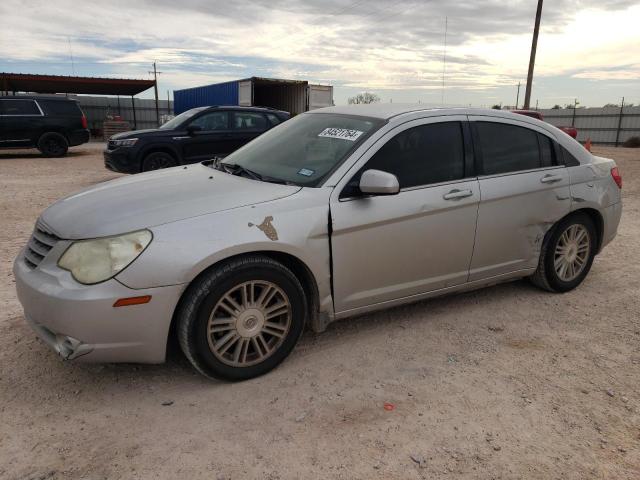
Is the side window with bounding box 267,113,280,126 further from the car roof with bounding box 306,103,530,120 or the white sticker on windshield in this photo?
the white sticker on windshield

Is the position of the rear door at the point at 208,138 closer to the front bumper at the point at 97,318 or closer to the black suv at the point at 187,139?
the black suv at the point at 187,139

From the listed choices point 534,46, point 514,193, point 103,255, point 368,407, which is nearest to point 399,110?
point 514,193

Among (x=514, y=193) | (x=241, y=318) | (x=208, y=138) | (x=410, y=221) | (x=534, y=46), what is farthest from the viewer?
(x=534, y=46)

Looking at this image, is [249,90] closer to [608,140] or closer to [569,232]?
[569,232]

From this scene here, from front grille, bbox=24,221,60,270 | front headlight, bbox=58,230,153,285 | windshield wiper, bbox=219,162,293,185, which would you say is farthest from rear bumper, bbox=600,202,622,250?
front grille, bbox=24,221,60,270

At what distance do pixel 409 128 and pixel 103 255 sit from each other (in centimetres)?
212

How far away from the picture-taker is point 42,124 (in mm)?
15602

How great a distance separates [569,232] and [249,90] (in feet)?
57.5

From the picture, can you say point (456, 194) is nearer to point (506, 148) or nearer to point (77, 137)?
point (506, 148)

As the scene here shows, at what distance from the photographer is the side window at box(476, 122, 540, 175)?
385cm

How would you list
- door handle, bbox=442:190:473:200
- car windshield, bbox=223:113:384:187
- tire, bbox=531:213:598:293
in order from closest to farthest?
car windshield, bbox=223:113:384:187 → door handle, bbox=442:190:473:200 → tire, bbox=531:213:598:293

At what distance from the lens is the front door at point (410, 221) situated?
3215 millimetres

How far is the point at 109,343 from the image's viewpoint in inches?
105

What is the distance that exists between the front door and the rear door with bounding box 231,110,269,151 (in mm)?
7201
